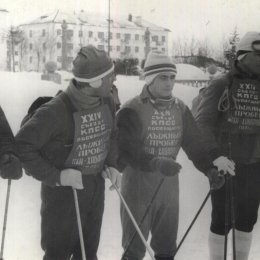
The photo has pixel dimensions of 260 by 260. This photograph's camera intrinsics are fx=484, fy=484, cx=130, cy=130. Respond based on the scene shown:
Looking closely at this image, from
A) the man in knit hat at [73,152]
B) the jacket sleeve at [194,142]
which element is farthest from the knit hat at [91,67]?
the jacket sleeve at [194,142]

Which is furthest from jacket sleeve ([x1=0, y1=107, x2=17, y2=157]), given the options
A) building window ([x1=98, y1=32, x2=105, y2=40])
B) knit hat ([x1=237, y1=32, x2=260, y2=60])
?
knit hat ([x1=237, y1=32, x2=260, y2=60])

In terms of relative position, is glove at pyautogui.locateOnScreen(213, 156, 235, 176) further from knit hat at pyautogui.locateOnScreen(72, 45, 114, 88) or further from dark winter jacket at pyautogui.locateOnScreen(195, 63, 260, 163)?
knit hat at pyautogui.locateOnScreen(72, 45, 114, 88)

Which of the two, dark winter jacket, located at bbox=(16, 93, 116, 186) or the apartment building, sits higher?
the apartment building

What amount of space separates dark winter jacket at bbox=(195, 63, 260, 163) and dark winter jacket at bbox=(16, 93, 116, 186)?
0.75 m

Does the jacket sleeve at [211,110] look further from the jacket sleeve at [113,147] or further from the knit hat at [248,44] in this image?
the jacket sleeve at [113,147]

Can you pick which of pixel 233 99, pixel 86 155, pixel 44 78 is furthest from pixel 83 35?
pixel 233 99

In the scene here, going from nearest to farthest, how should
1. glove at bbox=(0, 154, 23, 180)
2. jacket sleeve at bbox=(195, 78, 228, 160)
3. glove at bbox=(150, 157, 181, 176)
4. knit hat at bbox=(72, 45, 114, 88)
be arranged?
glove at bbox=(0, 154, 23, 180)
knit hat at bbox=(72, 45, 114, 88)
glove at bbox=(150, 157, 181, 176)
jacket sleeve at bbox=(195, 78, 228, 160)

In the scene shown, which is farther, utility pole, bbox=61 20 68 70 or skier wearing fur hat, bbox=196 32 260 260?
skier wearing fur hat, bbox=196 32 260 260

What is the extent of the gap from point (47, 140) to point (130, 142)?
0.49 metres

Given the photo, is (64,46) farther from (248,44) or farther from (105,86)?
(248,44)

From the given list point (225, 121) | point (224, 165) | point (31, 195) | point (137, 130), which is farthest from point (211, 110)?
point (31, 195)

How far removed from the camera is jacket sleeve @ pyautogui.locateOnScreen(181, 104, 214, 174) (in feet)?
7.81

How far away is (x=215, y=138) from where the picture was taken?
2.47 meters

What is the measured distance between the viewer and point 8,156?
6.20ft
